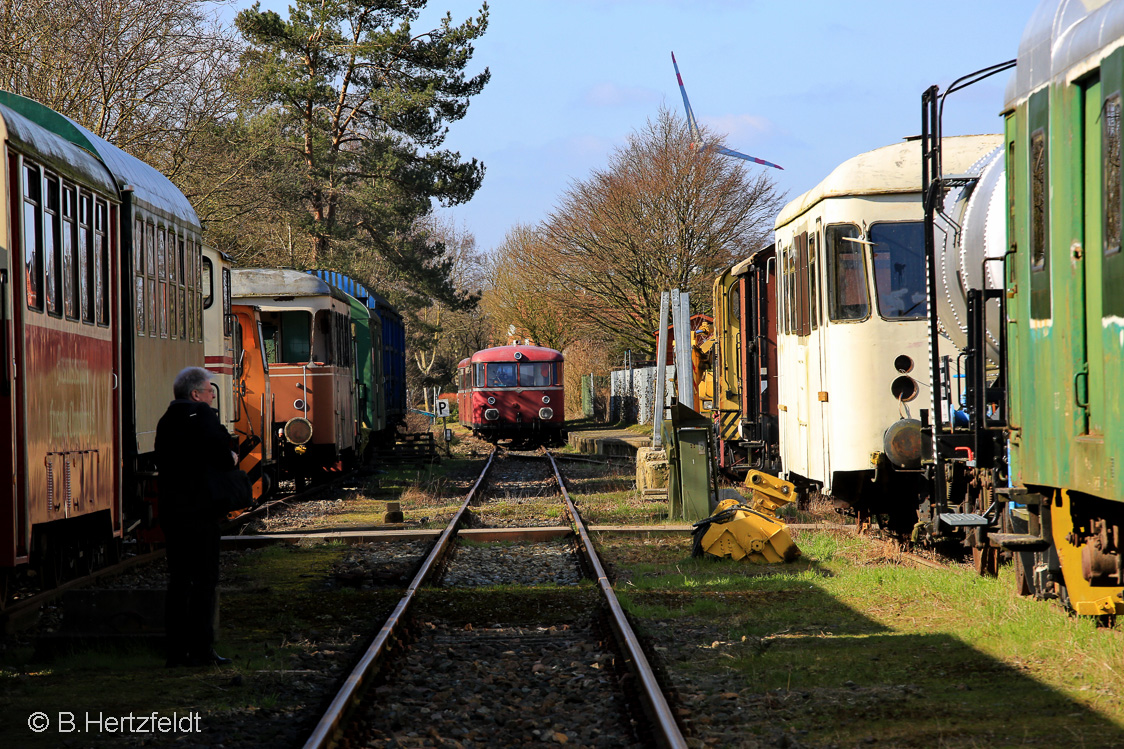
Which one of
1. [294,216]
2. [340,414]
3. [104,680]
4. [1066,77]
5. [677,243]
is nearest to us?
[1066,77]

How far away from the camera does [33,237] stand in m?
6.98

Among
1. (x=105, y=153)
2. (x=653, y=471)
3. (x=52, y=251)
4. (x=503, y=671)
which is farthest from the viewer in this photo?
(x=653, y=471)

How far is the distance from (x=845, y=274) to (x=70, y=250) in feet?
21.6

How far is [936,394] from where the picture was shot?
8391 millimetres

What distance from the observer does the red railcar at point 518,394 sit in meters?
33.5

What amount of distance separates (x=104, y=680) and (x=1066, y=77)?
5.74 meters

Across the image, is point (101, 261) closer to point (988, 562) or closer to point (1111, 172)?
point (1111, 172)

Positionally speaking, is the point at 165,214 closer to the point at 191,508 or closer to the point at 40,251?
the point at 40,251

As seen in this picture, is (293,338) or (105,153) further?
(293,338)

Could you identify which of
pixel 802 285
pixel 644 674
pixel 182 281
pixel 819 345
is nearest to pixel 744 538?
pixel 819 345

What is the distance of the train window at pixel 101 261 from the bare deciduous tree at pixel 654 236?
88.3 feet

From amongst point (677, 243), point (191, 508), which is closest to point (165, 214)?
point (191, 508)

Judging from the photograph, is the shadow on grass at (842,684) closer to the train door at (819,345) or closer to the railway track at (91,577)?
the train door at (819,345)

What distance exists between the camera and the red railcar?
3353 cm
